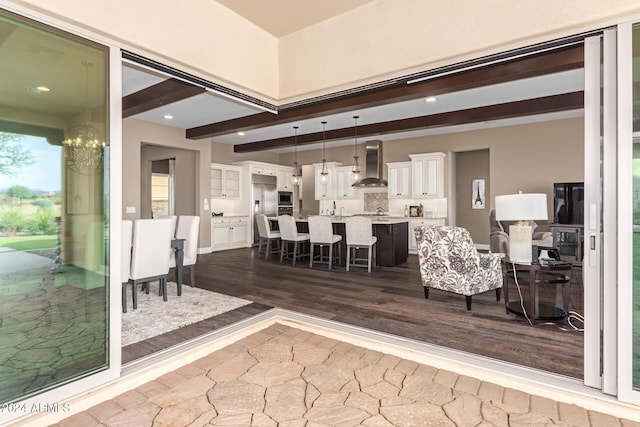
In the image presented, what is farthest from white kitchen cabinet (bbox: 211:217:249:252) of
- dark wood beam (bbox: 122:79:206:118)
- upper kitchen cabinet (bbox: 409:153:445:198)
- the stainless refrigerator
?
upper kitchen cabinet (bbox: 409:153:445:198)

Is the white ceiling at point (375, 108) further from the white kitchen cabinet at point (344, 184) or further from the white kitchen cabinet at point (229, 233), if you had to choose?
the white kitchen cabinet at point (229, 233)

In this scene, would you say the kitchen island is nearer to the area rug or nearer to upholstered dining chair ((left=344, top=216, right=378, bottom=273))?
upholstered dining chair ((left=344, top=216, right=378, bottom=273))

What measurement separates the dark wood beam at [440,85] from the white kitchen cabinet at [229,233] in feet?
8.42

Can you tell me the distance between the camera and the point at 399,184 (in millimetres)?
8258

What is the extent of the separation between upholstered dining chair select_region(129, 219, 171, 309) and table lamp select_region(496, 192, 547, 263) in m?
3.59

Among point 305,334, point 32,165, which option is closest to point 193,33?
point 32,165

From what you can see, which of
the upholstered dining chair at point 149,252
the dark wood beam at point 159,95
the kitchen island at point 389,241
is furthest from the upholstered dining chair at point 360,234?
the dark wood beam at point 159,95

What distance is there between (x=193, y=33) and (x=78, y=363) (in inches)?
92.8

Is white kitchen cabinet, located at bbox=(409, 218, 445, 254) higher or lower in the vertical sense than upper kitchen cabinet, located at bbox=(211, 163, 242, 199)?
lower

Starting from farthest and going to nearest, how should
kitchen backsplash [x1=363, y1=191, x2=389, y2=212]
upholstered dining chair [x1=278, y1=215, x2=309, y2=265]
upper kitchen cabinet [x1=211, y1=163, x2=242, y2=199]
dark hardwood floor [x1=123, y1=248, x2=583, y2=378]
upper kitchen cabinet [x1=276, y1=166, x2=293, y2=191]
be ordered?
upper kitchen cabinet [x1=276, y1=166, x2=293, y2=191], kitchen backsplash [x1=363, y1=191, x2=389, y2=212], upper kitchen cabinet [x1=211, y1=163, x2=242, y2=199], upholstered dining chair [x1=278, y1=215, x2=309, y2=265], dark hardwood floor [x1=123, y1=248, x2=583, y2=378]

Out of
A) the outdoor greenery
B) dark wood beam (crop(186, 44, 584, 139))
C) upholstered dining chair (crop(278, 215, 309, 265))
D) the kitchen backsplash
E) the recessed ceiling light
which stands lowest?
upholstered dining chair (crop(278, 215, 309, 265))

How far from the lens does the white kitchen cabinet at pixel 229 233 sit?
26.6ft

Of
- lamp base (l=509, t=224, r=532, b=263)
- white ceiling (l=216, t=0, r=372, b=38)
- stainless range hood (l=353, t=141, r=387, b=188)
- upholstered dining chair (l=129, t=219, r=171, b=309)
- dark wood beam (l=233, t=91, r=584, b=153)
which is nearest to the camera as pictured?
white ceiling (l=216, t=0, r=372, b=38)

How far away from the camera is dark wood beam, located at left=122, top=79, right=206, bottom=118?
445cm
